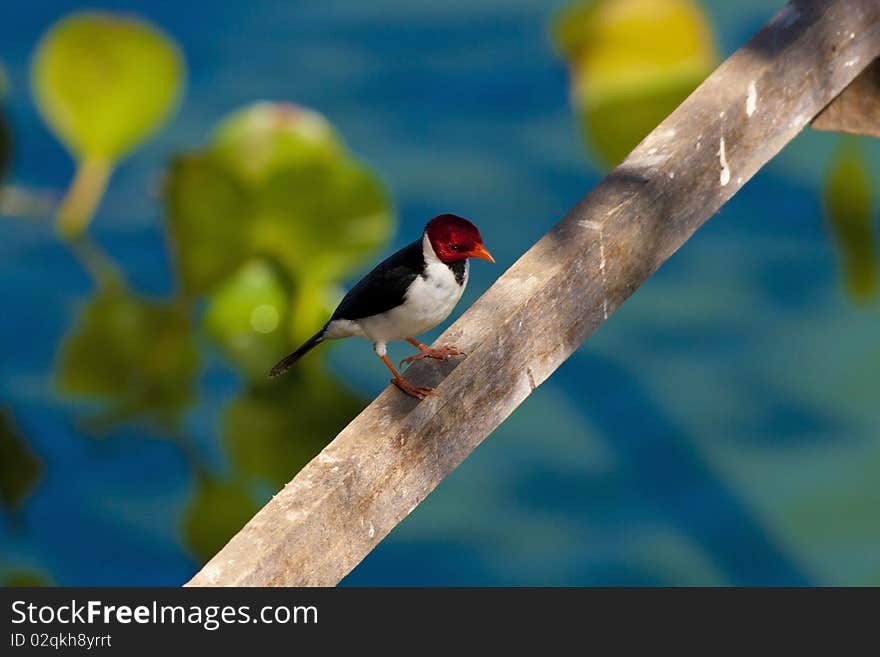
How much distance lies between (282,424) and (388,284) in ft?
5.38

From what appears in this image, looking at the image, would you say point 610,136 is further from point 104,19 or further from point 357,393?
point 104,19

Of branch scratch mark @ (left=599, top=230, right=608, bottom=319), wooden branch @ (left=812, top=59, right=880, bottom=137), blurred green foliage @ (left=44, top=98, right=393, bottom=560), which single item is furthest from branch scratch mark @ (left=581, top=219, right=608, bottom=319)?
blurred green foliage @ (left=44, top=98, right=393, bottom=560)

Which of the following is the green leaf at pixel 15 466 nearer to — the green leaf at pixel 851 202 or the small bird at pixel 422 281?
the small bird at pixel 422 281

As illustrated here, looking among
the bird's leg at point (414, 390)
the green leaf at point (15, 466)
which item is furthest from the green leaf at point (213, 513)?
the bird's leg at point (414, 390)

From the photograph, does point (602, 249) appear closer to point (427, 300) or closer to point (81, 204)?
point (427, 300)

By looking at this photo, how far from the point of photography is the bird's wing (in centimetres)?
198

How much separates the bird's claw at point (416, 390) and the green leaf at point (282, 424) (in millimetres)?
1945

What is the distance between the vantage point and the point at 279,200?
3.31 metres

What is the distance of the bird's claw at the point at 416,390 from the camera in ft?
5.16

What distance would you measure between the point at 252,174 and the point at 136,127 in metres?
0.34

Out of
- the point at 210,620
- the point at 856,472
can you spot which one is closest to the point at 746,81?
the point at 210,620

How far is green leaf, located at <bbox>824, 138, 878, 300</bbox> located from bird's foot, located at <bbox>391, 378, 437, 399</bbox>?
2666mm

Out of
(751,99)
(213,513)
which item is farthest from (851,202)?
(751,99)

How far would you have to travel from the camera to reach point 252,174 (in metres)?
3.27
